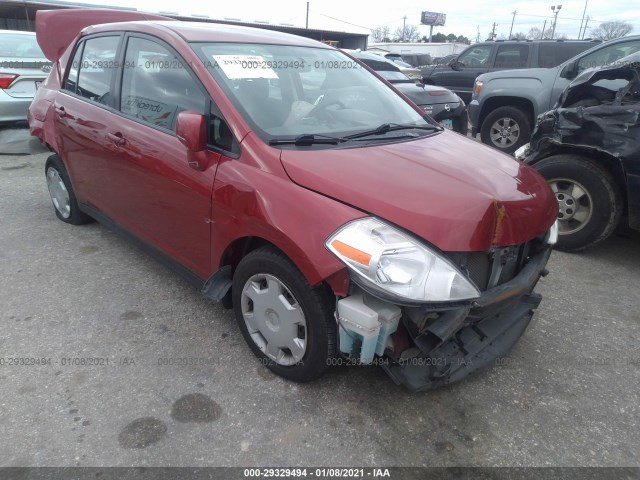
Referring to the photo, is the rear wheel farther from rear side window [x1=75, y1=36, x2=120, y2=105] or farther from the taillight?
the taillight

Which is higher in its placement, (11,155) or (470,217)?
(470,217)

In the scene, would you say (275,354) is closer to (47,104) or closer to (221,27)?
(221,27)

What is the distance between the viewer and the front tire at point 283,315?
7.04 feet

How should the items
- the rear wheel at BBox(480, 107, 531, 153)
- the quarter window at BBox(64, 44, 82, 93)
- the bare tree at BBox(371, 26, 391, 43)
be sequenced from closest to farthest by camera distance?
the quarter window at BBox(64, 44, 82, 93), the rear wheel at BBox(480, 107, 531, 153), the bare tree at BBox(371, 26, 391, 43)

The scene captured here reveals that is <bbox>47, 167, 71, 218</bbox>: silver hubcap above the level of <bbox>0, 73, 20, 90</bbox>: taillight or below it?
below

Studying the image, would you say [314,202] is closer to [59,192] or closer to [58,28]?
[59,192]

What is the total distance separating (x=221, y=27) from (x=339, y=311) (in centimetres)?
228

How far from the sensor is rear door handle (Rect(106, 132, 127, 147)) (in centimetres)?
306

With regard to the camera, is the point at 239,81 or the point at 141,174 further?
the point at 141,174

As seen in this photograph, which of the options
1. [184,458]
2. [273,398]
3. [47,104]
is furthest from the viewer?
[47,104]

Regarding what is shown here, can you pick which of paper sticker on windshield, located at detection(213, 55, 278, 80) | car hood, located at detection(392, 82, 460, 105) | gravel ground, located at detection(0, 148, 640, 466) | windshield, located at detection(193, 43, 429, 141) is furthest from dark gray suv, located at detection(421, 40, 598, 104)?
paper sticker on windshield, located at detection(213, 55, 278, 80)

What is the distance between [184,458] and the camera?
1990mm

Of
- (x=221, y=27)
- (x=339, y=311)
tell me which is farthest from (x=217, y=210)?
(x=221, y=27)

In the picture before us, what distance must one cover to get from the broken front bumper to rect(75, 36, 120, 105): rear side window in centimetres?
271
